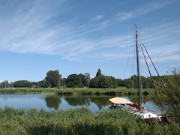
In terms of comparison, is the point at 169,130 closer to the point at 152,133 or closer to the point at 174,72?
the point at 152,133

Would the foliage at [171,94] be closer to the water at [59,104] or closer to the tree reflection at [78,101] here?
the water at [59,104]

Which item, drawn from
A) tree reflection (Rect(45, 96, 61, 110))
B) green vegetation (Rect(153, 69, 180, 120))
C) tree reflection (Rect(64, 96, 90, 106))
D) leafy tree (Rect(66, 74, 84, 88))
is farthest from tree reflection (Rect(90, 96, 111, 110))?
leafy tree (Rect(66, 74, 84, 88))

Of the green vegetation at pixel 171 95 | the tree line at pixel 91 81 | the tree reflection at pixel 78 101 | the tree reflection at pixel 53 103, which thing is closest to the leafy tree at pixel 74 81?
the tree line at pixel 91 81

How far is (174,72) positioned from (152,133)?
3.15m

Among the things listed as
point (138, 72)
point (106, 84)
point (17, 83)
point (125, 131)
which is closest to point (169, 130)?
point (125, 131)

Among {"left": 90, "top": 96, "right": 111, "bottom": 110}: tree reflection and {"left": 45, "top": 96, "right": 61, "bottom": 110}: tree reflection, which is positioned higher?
{"left": 45, "top": 96, "right": 61, "bottom": 110}: tree reflection

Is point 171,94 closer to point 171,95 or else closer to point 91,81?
point 171,95

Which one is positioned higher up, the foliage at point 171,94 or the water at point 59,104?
the foliage at point 171,94

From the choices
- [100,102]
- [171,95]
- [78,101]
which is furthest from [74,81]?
[171,95]

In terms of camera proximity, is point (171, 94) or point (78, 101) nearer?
point (171, 94)

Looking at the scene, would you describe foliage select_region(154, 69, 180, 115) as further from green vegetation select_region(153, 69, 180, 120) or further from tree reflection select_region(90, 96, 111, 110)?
tree reflection select_region(90, 96, 111, 110)

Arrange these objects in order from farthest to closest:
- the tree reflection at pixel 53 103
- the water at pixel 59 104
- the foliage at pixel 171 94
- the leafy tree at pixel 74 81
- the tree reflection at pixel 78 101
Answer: the leafy tree at pixel 74 81, the tree reflection at pixel 78 101, the tree reflection at pixel 53 103, the water at pixel 59 104, the foliage at pixel 171 94

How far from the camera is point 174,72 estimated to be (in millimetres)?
8258

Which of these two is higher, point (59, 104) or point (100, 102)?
point (59, 104)
